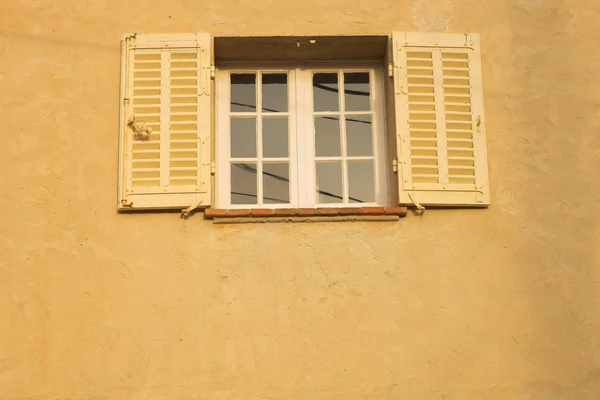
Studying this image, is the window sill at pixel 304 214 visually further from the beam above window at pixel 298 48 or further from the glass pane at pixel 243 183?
the beam above window at pixel 298 48

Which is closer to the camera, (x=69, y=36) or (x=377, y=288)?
(x=377, y=288)

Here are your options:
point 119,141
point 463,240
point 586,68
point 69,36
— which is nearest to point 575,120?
point 586,68

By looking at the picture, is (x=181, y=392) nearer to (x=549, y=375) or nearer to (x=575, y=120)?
(x=549, y=375)

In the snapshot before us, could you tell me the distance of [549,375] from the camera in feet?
19.2

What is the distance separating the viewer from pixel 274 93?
6.71m

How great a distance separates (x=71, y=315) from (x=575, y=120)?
3424 millimetres

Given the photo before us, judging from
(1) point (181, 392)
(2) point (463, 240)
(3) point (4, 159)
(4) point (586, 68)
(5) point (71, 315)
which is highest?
(4) point (586, 68)

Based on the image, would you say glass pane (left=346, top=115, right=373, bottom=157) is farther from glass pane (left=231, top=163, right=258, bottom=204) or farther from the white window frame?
glass pane (left=231, top=163, right=258, bottom=204)

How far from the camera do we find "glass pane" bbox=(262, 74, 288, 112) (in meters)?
6.66

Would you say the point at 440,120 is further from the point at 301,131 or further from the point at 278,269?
the point at 278,269

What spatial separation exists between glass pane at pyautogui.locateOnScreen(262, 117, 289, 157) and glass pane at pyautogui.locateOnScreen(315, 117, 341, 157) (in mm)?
212

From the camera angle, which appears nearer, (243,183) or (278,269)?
(278,269)

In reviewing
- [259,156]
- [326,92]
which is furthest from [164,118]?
[326,92]

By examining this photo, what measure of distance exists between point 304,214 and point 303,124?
0.76 meters
